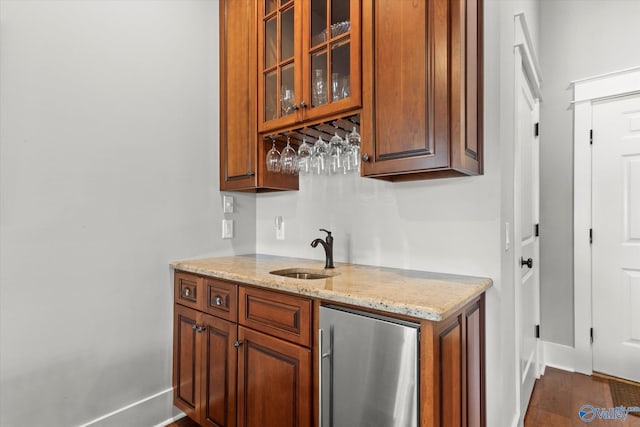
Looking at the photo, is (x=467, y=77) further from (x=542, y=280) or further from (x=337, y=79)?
(x=542, y=280)

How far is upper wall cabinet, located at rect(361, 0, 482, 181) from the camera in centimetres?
133

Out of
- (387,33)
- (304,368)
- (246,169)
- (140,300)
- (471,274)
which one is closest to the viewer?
(304,368)

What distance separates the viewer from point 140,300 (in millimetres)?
1997

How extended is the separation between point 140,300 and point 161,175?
754 millimetres

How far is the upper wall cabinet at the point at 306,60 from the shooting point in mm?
1671

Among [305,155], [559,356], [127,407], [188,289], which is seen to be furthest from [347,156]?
[559,356]

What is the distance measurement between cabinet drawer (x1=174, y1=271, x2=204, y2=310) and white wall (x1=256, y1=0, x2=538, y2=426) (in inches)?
32.4

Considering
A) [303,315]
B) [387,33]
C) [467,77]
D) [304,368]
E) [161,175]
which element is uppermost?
[387,33]

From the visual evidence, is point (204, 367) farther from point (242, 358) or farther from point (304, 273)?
point (304, 273)

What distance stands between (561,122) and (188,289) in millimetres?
3095

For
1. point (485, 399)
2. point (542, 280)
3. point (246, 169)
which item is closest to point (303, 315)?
point (485, 399)

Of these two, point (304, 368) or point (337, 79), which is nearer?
point (304, 368)

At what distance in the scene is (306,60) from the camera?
182 cm

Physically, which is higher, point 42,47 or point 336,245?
point 42,47
